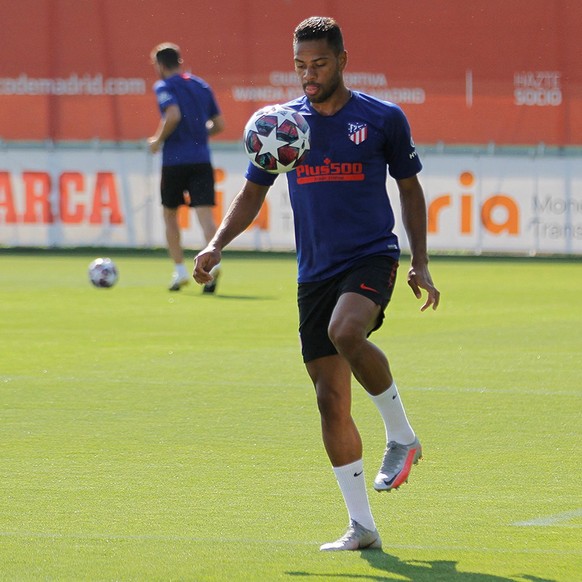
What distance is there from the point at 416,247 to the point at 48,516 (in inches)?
76.5

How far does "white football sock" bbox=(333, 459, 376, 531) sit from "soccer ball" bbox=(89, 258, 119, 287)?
479 inches

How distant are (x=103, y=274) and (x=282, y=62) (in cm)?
809

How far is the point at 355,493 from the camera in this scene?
648 centimetres

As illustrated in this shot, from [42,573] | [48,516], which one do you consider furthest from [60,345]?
[42,573]

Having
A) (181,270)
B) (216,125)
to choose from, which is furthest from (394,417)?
(216,125)

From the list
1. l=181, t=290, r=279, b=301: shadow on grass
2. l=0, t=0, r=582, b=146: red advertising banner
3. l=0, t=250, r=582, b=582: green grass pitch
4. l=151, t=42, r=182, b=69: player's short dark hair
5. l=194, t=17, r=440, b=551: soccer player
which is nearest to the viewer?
l=0, t=250, r=582, b=582: green grass pitch

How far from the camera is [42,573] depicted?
589 centimetres

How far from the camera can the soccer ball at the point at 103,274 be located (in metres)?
18.5

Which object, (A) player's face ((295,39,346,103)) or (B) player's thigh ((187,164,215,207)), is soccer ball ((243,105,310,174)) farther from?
(B) player's thigh ((187,164,215,207))

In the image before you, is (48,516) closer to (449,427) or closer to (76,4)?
(449,427)

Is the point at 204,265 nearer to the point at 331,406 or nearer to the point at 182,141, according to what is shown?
the point at 331,406

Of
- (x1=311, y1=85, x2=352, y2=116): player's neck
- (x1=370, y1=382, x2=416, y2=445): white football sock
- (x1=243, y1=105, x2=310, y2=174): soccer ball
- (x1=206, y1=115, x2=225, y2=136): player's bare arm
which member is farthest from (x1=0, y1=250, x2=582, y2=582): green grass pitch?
(x1=206, y1=115, x2=225, y2=136): player's bare arm

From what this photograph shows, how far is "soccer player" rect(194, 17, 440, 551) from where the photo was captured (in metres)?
6.62

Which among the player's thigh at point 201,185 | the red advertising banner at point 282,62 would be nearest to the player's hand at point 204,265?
the player's thigh at point 201,185
